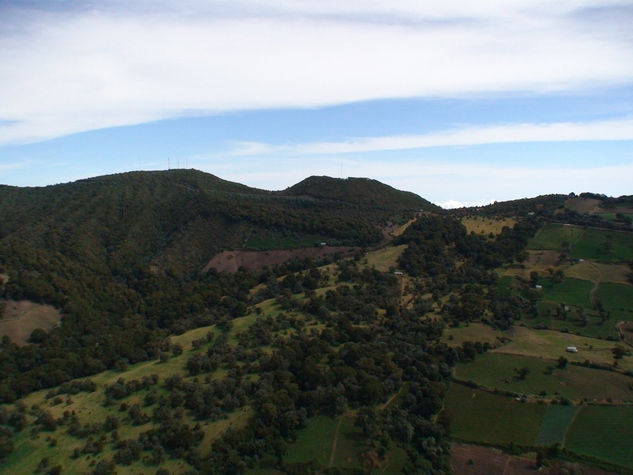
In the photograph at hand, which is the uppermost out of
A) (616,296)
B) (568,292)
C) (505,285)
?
(505,285)

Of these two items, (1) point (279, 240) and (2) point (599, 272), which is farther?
(1) point (279, 240)

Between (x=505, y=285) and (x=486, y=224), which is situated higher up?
(x=486, y=224)

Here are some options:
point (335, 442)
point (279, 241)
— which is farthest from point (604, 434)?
point (279, 241)

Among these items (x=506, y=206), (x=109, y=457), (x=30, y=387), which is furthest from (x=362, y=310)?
(x=506, y=206)

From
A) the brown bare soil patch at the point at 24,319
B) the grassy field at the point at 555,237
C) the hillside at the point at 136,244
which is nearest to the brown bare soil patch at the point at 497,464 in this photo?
the hillside at the point at 136,244

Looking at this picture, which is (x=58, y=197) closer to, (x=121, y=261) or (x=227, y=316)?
(x=121, y=261)

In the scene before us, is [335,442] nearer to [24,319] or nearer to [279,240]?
[24,319]

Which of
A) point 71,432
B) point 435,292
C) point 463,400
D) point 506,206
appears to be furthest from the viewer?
point 506,206

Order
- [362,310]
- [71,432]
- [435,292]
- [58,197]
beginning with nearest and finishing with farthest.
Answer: [71,432], [362,310], [435,292], [58,197]

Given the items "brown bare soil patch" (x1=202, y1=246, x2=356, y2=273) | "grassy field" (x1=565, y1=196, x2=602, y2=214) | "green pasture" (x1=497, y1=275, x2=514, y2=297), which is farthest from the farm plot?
"brown bare soil patch" (x1=202, y1=246, x2=356, y2=273)
